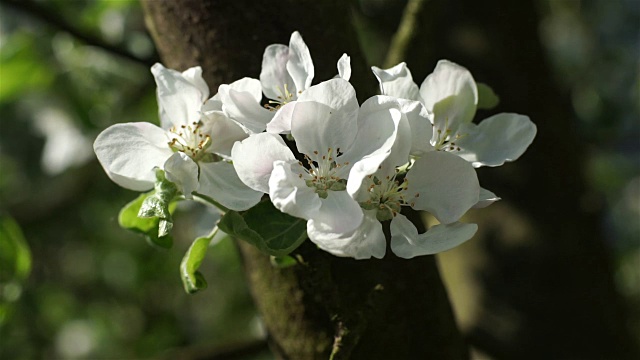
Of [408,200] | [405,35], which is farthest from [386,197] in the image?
Answer: [405,35]

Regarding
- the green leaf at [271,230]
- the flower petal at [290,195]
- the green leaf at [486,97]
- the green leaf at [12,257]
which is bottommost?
the green leaf at [12,257]

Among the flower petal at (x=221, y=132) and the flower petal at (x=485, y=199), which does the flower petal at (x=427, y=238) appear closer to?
the flower petal at (x=485, y=199)

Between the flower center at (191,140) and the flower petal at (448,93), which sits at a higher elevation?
the flower petal at (448,93)

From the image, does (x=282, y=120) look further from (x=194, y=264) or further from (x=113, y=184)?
(x=113, y=184)

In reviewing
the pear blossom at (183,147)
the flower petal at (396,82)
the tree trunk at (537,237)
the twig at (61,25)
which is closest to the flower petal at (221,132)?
the pear blossom at (183,147)

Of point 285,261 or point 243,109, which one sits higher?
point 243,109

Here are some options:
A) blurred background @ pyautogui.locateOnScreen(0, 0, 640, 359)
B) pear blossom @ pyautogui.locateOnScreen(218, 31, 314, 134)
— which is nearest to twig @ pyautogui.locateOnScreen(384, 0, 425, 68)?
blurred background @ pyautogui.locateOnScreen(0, 0, 640, 359)
